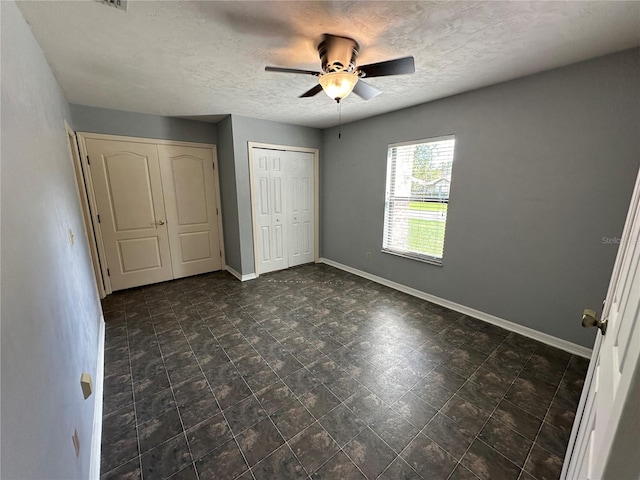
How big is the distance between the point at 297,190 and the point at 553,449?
394cm

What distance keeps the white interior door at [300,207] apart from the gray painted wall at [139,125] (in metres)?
1.34

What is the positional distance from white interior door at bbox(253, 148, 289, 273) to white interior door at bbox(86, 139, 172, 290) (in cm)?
136

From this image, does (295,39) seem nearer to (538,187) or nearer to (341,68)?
(341,68)

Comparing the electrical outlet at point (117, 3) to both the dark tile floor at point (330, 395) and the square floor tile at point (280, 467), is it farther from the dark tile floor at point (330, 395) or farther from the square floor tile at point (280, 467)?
the square floor tile at point (280, 467)

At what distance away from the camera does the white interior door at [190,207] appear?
3709 mm

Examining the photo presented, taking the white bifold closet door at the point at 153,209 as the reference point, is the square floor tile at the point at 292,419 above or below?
below

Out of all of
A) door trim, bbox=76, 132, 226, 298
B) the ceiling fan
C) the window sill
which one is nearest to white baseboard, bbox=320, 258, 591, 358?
the window sill

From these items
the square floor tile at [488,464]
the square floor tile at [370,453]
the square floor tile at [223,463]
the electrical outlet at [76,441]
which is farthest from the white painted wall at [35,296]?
the square floor tile at [488,464]

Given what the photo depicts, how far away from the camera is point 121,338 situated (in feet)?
8.08

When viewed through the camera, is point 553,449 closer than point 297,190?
Yes

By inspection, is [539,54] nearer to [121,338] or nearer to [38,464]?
[38,464]

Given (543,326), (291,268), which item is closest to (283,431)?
(543,326)

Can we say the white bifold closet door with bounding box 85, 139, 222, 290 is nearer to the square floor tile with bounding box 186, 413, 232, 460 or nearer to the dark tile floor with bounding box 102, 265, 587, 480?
the dark tile floor with bounding box 102, 265, 587, 480

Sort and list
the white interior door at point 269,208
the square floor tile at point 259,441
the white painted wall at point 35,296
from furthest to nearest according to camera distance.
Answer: the white interior door at point 269,208, the square floor tile at point 259,441, the white painted wall at point 35,296
